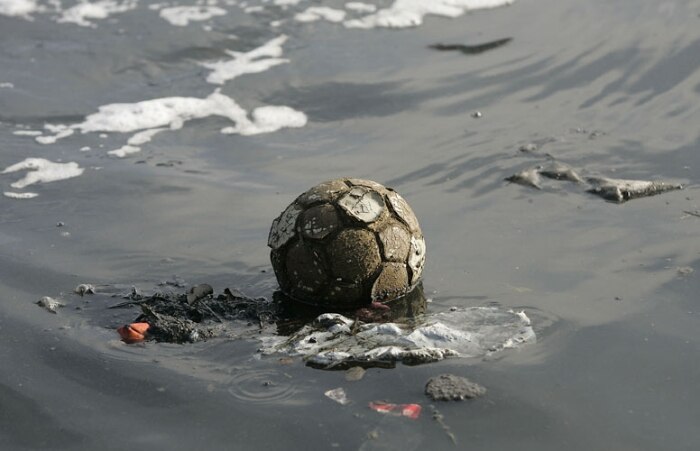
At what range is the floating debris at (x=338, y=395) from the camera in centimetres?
449

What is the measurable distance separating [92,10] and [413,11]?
3.97 meters

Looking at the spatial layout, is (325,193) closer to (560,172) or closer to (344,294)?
(344,294)

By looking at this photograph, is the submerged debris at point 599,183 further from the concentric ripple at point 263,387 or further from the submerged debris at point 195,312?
the concentric ripple at point 263,387

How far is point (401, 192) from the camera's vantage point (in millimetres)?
7137

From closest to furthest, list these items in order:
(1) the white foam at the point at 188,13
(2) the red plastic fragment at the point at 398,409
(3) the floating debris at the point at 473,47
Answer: (2) the red plastic fragment at the point at 398,409, (3) the floating debris at the point at 473,47, (1) the white foam at the point at 188,13

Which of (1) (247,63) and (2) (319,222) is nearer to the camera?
(2) (319,222)

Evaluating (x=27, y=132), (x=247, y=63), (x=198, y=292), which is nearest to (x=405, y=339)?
(x=198, y=292)

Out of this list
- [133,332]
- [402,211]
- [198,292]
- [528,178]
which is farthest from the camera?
[528,178]

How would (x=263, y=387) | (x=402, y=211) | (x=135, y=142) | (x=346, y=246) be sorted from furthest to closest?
(x=135, y=142) < (x=402, y=211) < (x=346, y=246) < (x=263, y=387)

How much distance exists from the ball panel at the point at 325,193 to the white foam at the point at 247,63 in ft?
15.0

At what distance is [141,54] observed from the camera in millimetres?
10375

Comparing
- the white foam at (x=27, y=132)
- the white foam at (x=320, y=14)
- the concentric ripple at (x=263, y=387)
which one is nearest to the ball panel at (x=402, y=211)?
the concentric ripple at (x=263, y=387)

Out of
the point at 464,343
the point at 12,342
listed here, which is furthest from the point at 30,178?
the point at 464,343

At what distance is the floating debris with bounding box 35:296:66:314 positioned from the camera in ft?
18.0
